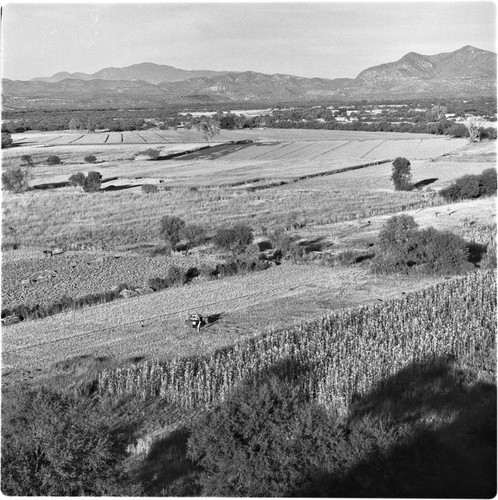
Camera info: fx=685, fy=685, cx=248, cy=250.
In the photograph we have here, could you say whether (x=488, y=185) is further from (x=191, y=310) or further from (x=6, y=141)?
(x=6, y=141)

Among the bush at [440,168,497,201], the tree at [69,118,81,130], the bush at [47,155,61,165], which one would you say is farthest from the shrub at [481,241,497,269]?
the tree at [69,118,81,130]

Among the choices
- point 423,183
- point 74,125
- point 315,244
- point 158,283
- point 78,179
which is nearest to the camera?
point 158,283

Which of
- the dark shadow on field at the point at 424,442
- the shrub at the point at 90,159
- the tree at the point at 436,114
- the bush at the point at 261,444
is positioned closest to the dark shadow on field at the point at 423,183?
the shrub at the point at 90,159

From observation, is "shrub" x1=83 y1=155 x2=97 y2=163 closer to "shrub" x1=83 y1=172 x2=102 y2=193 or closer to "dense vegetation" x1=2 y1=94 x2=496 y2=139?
"shrub" x1=83 y1=172 x2=102 y2=193

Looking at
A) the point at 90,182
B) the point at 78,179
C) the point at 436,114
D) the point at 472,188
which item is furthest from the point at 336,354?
the point at 436,114

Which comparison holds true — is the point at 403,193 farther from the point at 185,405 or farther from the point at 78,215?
the point at 185,405

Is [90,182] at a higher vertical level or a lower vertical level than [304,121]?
lower

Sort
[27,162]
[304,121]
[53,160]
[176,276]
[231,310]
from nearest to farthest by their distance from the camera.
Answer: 1. [231,310]
2. [176,276]
3. [27,162]
4. [53,160]
5. [304,121]

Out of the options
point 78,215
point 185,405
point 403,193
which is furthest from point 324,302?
point 403,193
